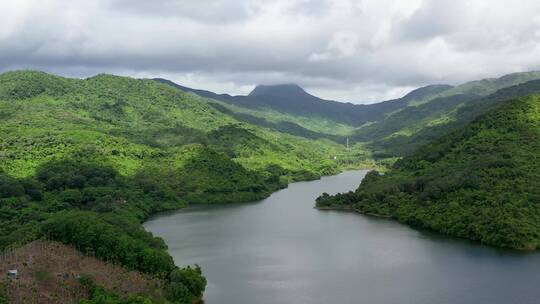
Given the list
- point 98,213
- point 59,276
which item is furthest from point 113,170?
point 59,276

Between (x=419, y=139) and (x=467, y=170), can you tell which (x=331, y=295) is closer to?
(x=467, y=170)

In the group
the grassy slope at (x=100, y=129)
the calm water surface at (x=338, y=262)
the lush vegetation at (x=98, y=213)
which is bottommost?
the calm water surface at (x=338, y=262)

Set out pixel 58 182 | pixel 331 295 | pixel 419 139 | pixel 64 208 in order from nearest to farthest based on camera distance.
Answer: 1. pixel 331 295
2. pixel 64 208
3. pixel 58 182
4. pixel 419 139

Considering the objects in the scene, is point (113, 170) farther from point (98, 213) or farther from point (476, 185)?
point (476, 185)

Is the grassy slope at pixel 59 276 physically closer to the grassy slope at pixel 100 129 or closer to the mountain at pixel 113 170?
the mountain at pixel 113 170

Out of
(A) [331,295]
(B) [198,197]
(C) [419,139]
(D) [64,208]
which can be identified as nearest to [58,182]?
(D) [64,208]

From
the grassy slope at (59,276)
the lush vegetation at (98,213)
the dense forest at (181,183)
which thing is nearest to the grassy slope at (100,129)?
the dense forest at (181,183)

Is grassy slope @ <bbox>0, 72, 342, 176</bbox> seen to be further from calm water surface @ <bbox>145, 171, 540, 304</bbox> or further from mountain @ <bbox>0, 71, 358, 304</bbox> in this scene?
calm water surface @ <bbox>145, 171, 540, 304</bbox>
